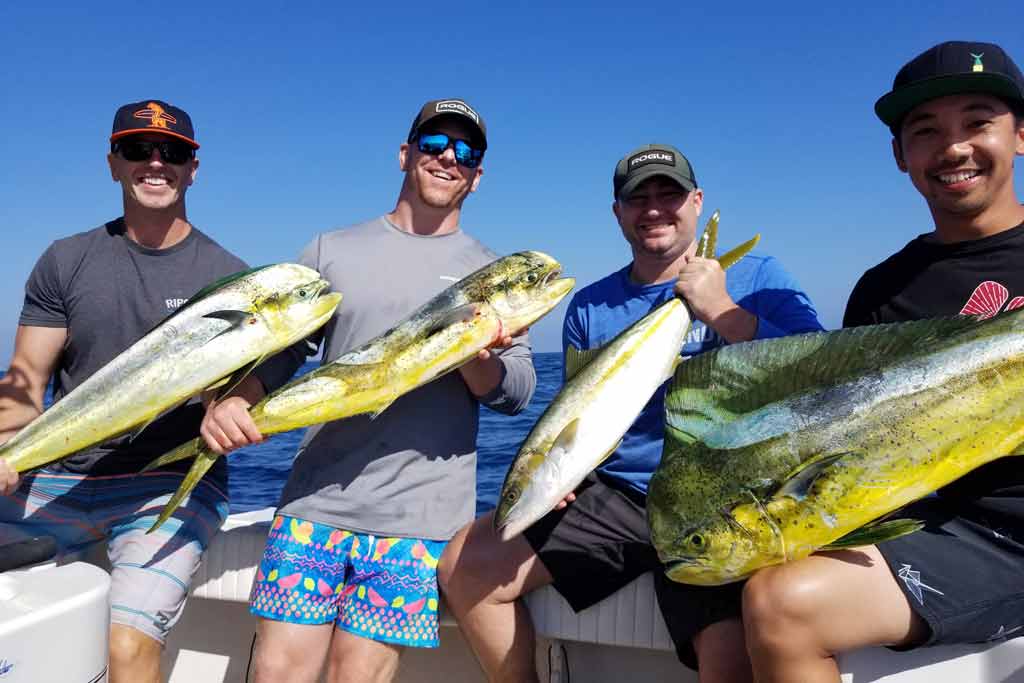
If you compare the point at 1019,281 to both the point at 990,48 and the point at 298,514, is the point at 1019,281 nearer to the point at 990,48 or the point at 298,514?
the point at 990,48

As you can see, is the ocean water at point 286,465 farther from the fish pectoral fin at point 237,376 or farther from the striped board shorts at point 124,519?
the fish pectoral fin at point 237,376

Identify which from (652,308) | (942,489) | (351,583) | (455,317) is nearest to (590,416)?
(455,317)

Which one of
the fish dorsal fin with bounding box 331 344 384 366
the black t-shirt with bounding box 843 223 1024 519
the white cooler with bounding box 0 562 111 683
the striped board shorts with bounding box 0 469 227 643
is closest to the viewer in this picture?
the white cooler with bounding box 0 562 111 683

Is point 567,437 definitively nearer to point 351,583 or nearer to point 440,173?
point 351,583

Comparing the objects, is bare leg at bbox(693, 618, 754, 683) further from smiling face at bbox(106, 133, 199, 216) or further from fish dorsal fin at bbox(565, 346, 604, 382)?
smiling face at bbox(106, 133, 199, 216)

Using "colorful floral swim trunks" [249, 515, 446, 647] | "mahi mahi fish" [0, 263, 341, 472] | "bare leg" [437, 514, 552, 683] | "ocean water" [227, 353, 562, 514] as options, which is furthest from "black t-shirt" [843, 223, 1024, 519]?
"ocean water" [227, 353, 562, 514]

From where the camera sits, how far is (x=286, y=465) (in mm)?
9883

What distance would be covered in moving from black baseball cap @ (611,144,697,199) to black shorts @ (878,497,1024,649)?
57.8 inches

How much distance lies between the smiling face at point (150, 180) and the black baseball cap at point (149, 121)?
1.2 inches

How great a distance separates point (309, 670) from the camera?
8.44ft

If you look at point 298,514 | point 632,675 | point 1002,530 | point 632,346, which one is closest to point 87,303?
point 298,514

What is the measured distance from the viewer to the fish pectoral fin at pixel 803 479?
1699 mm

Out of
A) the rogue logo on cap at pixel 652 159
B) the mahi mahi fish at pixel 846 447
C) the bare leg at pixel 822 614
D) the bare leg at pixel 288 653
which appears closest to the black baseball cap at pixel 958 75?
the mahi mahi fish at pixel 846 447

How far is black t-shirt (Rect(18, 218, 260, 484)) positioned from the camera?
302cm
